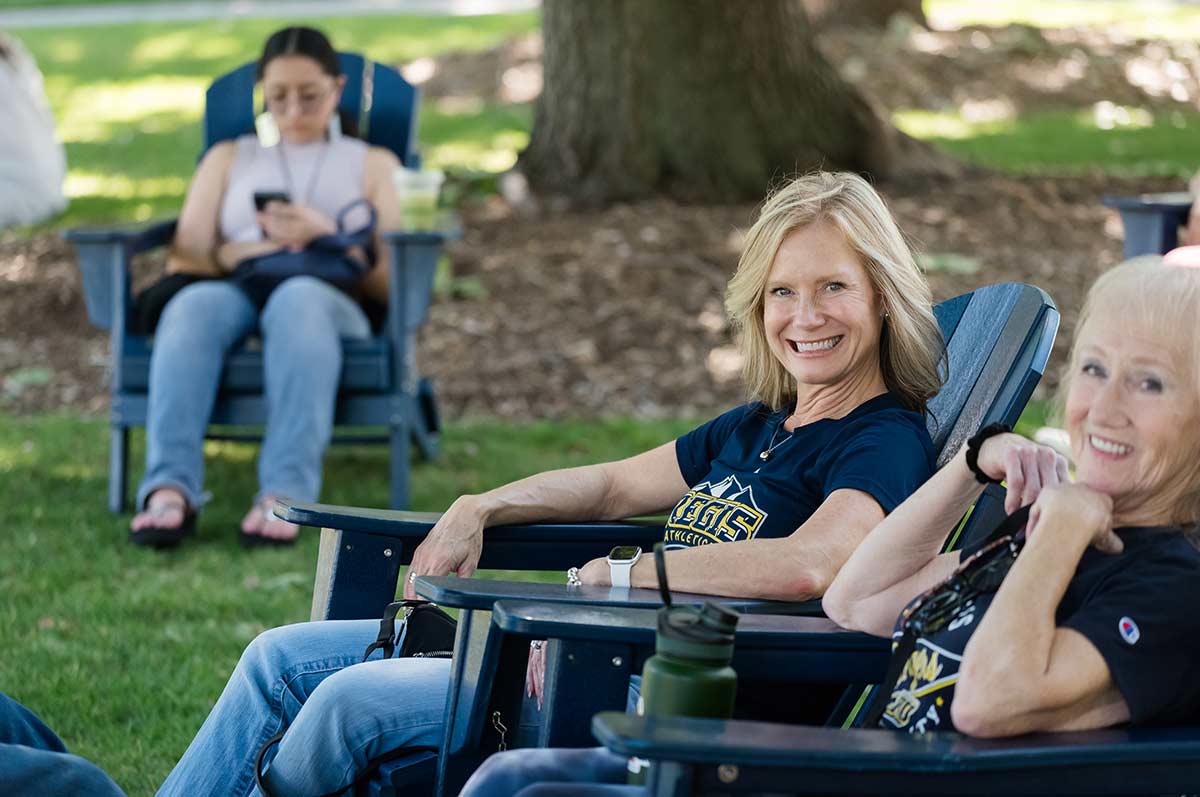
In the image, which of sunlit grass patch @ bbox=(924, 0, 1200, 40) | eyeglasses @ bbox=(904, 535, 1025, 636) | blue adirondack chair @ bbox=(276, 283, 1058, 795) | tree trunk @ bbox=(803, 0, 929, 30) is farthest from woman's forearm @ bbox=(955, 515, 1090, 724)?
sunlit grass patch @ bbox=(924, 0, 1200, 40)

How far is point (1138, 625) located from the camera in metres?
1.95

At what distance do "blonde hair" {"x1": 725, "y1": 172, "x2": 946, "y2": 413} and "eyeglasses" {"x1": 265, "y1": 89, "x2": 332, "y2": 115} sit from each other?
2.88 m

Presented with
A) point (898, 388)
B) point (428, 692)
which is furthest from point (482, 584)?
point (898, 388)

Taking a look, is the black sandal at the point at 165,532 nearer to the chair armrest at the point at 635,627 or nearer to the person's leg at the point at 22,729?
the person's leg at the point at 22,729

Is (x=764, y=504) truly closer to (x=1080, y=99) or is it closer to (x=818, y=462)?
(x=818, y=462)

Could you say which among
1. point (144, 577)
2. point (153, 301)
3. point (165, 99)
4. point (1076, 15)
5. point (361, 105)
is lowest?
point (144, 577)

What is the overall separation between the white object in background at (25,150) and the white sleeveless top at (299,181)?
5013 millimetres

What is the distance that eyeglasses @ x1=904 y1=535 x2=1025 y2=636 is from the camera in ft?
6.97

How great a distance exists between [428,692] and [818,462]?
2.53 feet

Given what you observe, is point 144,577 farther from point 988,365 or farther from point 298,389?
point 988,365

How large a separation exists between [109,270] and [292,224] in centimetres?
66

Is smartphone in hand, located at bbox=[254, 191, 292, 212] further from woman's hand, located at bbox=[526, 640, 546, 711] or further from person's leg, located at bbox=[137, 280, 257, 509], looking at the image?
woman's hand, located at bbox=[526, 640, 546, 711]

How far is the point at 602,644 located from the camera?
7.23 ft

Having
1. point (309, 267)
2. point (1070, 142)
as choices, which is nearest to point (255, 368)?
point (309, 267)
